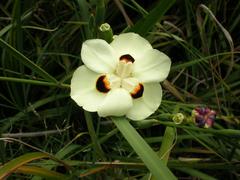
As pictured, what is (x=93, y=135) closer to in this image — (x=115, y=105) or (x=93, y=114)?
(x=115, y=105)

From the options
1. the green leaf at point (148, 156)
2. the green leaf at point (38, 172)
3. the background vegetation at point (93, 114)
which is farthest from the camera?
the background vegetation at point (93, 114)

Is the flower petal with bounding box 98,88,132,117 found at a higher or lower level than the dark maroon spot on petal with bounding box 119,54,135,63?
lower

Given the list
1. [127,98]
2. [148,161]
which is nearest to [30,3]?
[127,98]

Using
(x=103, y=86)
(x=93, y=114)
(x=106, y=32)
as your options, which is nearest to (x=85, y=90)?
(x=103, y=86)

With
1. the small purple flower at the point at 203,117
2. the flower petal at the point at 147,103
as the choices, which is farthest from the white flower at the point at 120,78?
the small purple flower at the point at 203,117

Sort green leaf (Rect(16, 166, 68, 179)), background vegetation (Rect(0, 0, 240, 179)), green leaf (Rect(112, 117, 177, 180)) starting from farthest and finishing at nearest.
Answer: background vegetation (Rect(0, 0, 240, 179))
green leaf (Rect(16, 166, 68, 179))
green leaf (Rect(112, 117, 177, 180))

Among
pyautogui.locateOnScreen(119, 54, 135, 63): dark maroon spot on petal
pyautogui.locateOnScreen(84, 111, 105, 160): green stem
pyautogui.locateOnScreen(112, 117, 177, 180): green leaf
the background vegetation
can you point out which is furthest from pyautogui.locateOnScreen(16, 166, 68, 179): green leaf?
pyautogui.locateOnScreen(119, 54, 135, 63): dark maroon spot on petal

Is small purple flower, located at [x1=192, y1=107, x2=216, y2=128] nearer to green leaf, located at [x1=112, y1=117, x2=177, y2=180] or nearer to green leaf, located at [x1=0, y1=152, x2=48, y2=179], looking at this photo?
green leaf, located at [x1=112, y1=117, x2=177, y2=180]

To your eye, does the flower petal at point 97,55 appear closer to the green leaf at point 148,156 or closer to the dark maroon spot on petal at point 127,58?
the dark maroon spot on petal at point 127,58
